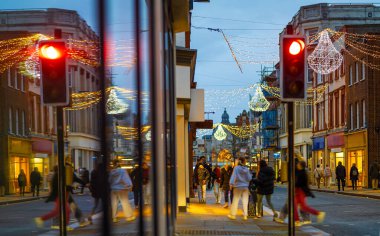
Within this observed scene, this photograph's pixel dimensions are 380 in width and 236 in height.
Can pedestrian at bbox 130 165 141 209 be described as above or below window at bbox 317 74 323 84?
below

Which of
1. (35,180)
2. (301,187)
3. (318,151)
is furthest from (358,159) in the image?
(35,180)

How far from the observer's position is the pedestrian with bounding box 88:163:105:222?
1.76m

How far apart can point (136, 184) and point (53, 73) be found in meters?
1.22

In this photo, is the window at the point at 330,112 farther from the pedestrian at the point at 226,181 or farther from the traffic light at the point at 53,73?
the traffic light at the point at 53,73

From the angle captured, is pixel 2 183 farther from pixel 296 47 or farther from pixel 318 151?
pixel 318 151

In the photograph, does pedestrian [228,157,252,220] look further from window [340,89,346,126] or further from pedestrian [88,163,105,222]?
window [340,89,346,126]

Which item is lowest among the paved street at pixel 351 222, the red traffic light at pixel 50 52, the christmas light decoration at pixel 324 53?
→ the paved street at pixel 351 222

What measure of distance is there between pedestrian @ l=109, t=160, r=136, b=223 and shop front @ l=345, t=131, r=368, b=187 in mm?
33377

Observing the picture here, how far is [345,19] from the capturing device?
47.8 meters

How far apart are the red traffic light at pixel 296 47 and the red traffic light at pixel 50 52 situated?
513 cm

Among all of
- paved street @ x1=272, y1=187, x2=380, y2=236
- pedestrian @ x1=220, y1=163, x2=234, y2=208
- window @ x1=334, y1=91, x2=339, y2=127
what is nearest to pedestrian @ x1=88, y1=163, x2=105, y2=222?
paved street @ x1=272, y1=187, x2=380, y2=236

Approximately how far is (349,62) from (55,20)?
38031 millimetres

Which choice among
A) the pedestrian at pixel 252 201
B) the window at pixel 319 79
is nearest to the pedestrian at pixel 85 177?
the pedestrian at pixel 252 201

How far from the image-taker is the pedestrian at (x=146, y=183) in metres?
2.99
